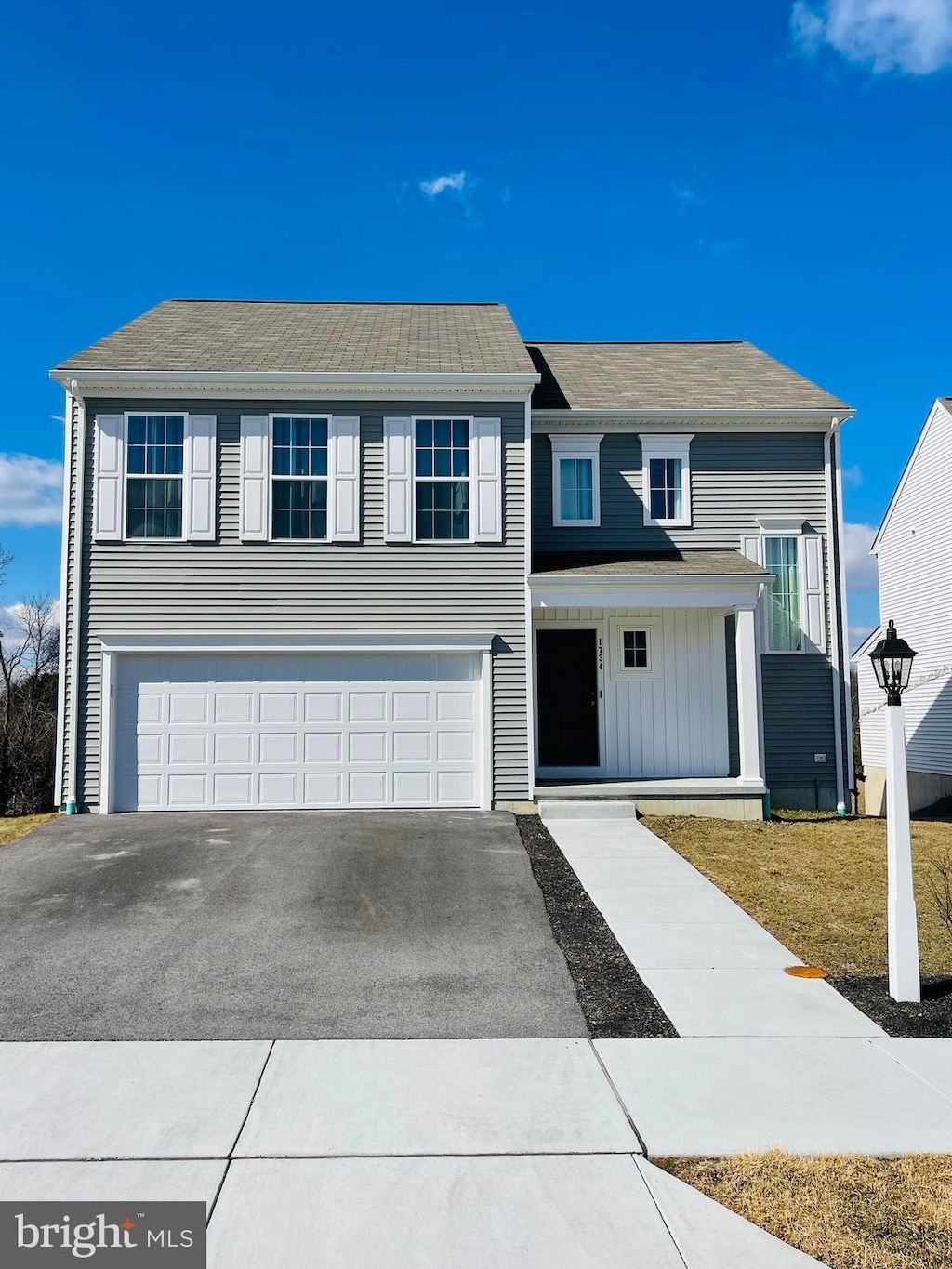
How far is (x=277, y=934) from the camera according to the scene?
23.2 ft

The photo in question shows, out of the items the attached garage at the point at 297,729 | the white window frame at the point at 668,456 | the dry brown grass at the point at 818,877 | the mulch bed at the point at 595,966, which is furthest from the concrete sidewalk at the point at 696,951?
the white window frame at the point at 668,456

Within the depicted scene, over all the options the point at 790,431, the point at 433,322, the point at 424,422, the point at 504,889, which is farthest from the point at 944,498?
the point at 504,889

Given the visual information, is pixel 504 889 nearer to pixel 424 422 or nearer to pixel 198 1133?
pixel 198 1133

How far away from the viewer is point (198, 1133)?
4070mm

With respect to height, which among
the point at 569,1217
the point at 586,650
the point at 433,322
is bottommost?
the point at 569,1217

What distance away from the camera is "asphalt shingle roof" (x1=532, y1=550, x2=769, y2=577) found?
473 inches

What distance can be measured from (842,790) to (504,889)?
7510 mm

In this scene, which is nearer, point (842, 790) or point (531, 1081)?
point (531, 1081)

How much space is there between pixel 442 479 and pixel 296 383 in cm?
238

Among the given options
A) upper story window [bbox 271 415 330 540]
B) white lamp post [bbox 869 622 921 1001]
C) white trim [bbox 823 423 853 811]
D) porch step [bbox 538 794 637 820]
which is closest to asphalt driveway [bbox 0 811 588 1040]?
porch step [bbox 538 794 637 820]

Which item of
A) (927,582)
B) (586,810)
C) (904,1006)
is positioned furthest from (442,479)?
(927,582)

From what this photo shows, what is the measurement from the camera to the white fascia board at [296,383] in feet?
39.3

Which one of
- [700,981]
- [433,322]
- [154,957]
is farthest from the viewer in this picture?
[433,322]

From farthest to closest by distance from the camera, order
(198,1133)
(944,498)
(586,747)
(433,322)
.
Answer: (944,498)
(433,322)
(586,747)
(198,1133)
